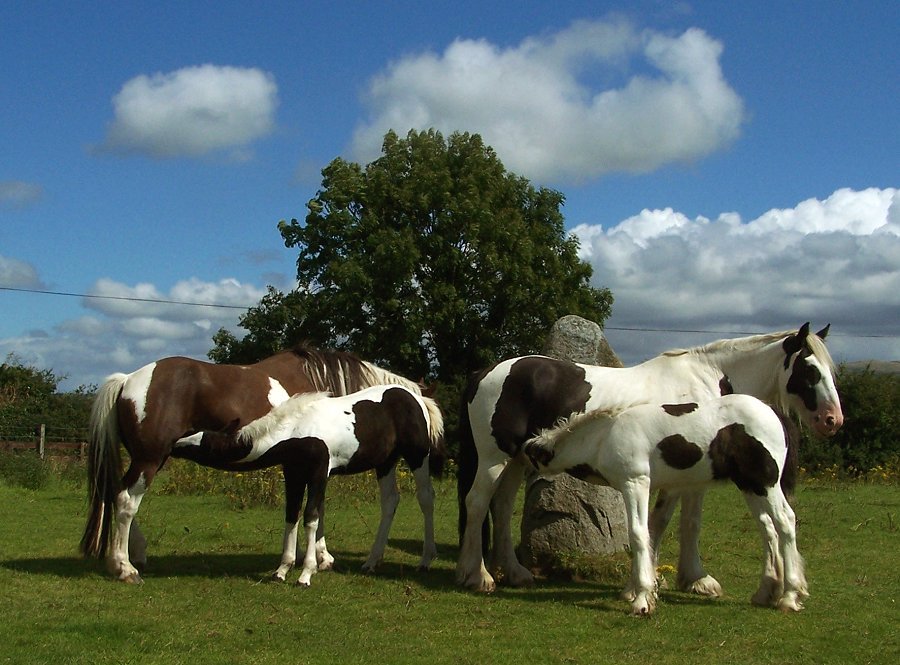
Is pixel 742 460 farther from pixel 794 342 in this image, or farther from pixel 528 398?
pixel 528 398

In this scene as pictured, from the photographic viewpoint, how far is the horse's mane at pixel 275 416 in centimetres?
884

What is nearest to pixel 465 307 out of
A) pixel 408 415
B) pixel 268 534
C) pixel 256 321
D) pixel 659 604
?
pixel 256 321

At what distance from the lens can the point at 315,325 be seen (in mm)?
32562

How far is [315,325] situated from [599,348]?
76.2 ft

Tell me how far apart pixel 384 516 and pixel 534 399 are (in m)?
2.27

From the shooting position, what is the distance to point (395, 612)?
758cm

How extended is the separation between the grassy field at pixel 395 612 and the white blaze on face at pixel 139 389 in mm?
1605

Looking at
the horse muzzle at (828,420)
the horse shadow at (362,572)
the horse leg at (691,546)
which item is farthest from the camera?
the horse leg at (691,546)

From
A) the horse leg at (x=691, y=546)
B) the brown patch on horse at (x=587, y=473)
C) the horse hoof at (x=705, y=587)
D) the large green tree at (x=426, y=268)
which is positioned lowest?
the horse hoof at (x=705, y=587)

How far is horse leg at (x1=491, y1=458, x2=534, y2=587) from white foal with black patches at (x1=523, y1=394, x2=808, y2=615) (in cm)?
136

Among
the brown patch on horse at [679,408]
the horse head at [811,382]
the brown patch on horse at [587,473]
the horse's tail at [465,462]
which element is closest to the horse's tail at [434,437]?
the horse's tail at [465,462]

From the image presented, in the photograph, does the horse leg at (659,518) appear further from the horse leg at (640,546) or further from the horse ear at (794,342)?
the horse ear at (794,342)

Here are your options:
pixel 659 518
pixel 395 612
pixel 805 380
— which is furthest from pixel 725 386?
pixel 395 612

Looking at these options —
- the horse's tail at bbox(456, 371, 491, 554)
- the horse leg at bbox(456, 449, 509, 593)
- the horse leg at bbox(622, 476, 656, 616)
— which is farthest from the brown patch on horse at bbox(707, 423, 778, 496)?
the horse's tail at bbox(456, 371, 491, 554)
